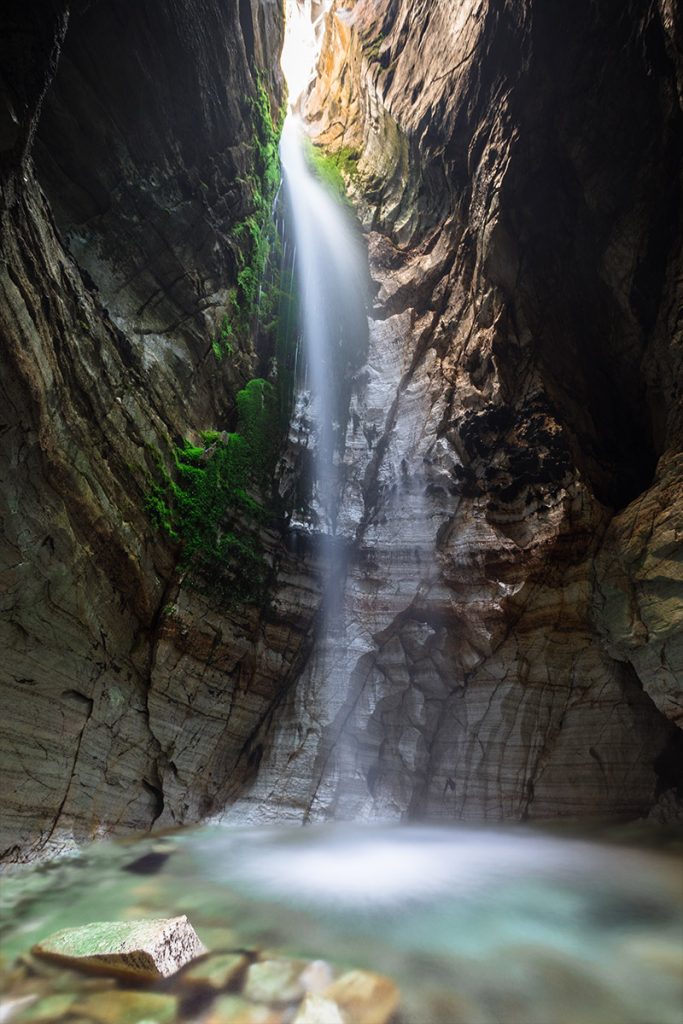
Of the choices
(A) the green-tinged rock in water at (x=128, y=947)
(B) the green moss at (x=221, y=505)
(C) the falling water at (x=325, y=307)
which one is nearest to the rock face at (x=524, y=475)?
(C) the falling water at (x=325, y=307)

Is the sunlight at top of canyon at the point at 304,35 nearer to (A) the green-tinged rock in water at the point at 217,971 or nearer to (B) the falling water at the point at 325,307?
(B) the falling water at the point at 325,307

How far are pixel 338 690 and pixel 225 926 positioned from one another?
428 cm

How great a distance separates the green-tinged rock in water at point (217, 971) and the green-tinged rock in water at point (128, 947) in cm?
10

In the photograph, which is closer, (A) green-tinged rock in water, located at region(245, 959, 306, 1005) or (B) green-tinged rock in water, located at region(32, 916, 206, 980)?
(A) green-tinged rock in water, located at region(245, 959, 306, 1005)

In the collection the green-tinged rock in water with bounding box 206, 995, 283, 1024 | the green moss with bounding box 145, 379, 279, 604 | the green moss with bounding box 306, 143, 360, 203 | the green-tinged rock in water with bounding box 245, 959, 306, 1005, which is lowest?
the green-tinged rock in water with bounding box 206, 995, 283, 1024

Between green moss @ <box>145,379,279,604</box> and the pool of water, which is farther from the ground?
green moss @ <box>145,379,279,604</box>

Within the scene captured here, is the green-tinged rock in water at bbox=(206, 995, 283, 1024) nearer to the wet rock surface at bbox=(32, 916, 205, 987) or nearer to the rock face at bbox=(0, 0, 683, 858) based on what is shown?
the wet rock surface at bbox=(32, 916, 205, 987)

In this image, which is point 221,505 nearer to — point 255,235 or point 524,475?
point 524,475

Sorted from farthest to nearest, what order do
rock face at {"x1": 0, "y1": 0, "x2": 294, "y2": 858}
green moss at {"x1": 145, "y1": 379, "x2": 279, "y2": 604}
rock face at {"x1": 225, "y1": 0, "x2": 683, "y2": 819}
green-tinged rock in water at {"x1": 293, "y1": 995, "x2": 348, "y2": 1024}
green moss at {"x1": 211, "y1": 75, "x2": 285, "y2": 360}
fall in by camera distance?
green moss at {"x1": 211, "y1": 75, "x2": 285, "y2": 360} → green moss at {"x1": 145, "y1": 379, "x2": 279, "y2": 604} → rock face at {"x1": 225, "y1": 0, "x2": 683, "y2": 819} → rock face at {"x1": 0, "y1": 0, "x2": 294, "y2": 858} → green-tinged rock in water at {"x1": 293, "y1": 995, "x2": 348, "y2": 1024}

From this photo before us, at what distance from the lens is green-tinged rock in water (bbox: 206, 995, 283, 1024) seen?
2.71 meters

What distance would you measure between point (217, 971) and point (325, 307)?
11403 millimetres

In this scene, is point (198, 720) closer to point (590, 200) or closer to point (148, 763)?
point (148, 763)

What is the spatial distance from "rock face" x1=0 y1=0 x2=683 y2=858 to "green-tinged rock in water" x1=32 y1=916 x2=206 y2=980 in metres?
2.26

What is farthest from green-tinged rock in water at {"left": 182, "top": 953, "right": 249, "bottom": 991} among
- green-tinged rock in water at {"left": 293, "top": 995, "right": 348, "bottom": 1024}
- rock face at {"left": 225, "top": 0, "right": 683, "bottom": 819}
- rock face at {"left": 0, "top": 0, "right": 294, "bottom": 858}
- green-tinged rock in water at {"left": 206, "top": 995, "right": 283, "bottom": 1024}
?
rock face at {"left": 225, "top": 0, "right": 683, "bottom": 819}
